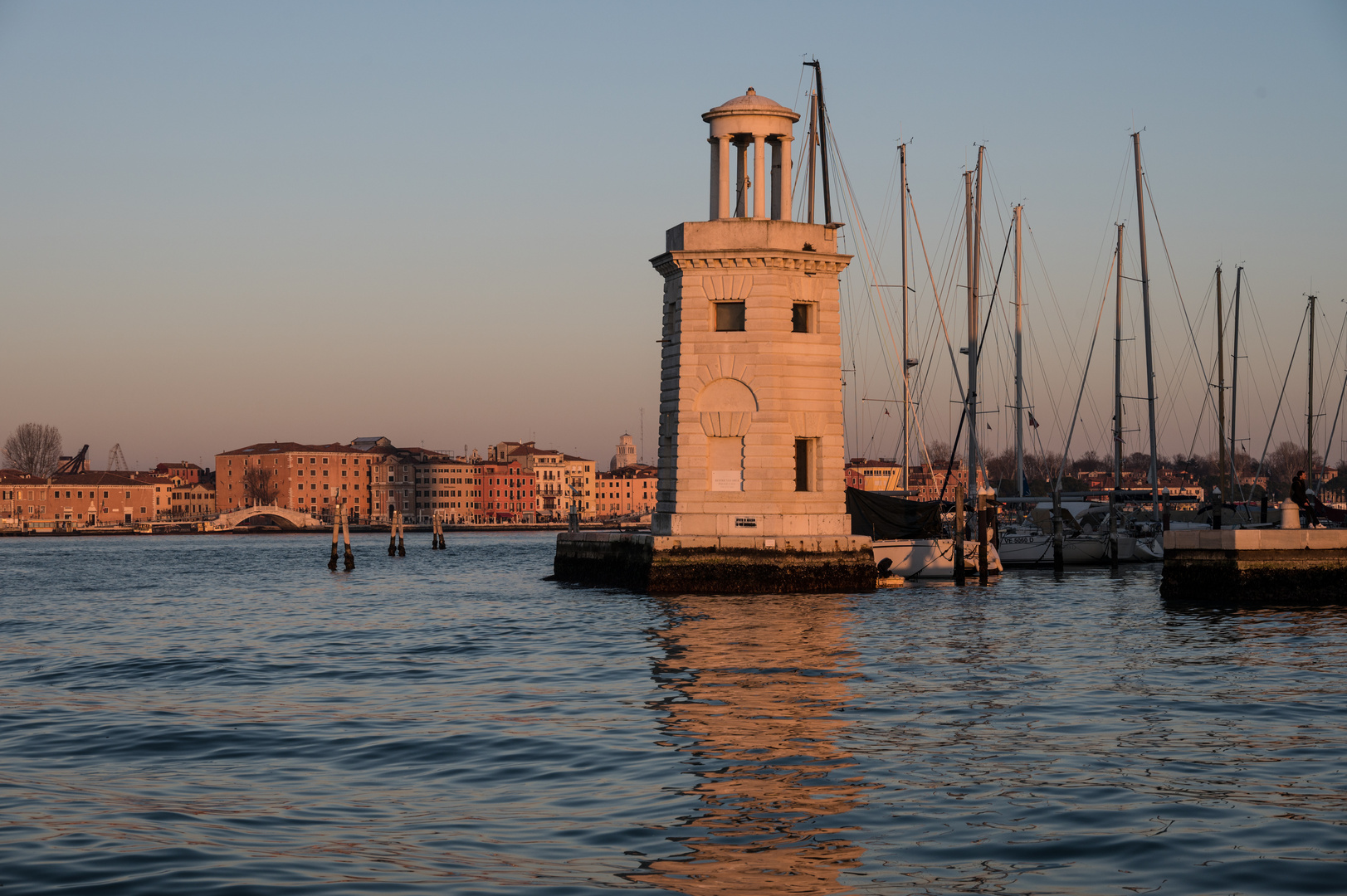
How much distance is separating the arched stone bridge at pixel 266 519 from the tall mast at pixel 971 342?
133809mm

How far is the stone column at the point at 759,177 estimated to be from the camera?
110 ft

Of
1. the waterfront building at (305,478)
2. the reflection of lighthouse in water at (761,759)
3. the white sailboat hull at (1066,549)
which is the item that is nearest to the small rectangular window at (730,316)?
the reflection of lighthouse in water at (761,759)

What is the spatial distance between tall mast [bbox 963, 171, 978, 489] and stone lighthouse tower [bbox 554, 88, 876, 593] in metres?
12.3

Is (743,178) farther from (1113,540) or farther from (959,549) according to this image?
(1113,540)

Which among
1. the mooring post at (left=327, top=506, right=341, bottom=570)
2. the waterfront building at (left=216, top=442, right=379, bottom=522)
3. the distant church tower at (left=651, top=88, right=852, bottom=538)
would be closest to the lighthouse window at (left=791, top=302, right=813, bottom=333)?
the distant church tower at (left=651, top=88, right=852, bottom=538)

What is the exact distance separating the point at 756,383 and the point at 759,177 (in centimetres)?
573

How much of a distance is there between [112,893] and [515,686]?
30.7ft

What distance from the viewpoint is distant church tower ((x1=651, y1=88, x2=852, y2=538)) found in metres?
32.0

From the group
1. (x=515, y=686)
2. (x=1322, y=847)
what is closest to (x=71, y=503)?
(x=515, y=686)

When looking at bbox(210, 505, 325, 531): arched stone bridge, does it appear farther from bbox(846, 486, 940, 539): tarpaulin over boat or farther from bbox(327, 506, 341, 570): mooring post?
bbox(846, 486, 940, 539): tarpaulin over boat

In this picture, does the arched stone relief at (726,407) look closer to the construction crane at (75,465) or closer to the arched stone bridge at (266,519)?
the arched stone bridge at (266,519)

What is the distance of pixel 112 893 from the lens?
7.75 meters

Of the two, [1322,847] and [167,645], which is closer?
[1322,847]

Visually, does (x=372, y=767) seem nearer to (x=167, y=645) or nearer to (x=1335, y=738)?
(x=1335, y=738)
